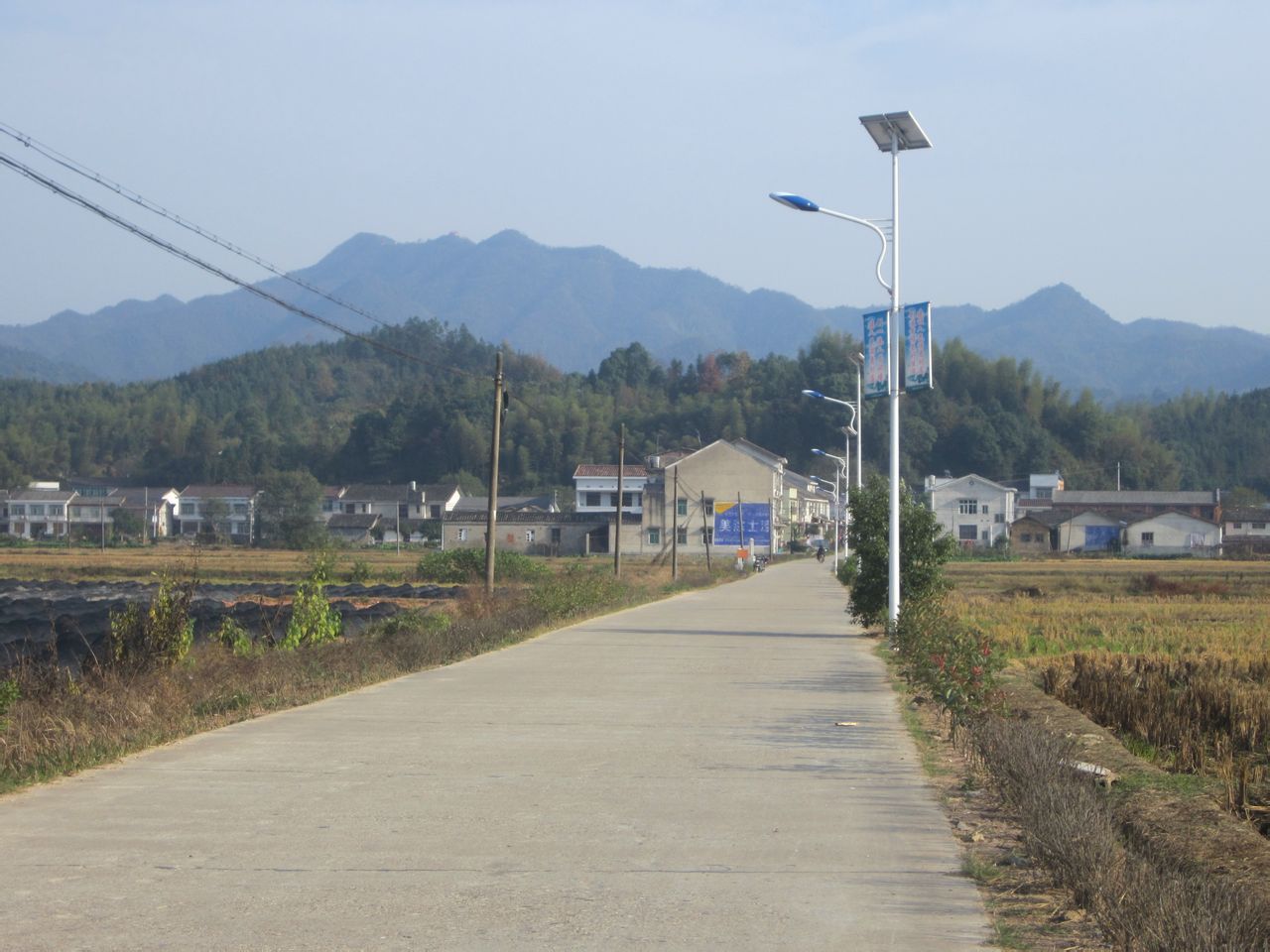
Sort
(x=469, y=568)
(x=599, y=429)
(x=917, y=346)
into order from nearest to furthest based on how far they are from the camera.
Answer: (x=917, y=346) → (x=469, y=568) → (x=599, y=429)

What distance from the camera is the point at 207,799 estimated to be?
8156 millimetres

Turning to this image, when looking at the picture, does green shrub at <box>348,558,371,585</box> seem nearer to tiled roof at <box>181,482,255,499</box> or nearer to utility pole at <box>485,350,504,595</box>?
utility pole at <box>485,350,504,595</box>

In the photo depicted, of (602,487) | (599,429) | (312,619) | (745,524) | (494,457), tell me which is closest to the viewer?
(312,619)

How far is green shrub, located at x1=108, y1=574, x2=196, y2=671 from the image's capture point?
42.2 ft

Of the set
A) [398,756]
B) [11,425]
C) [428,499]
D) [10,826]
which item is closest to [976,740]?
[398,756]

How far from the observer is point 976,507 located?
355 feet

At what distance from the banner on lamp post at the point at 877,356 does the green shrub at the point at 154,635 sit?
13.0 meters

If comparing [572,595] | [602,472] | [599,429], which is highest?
[599,429]

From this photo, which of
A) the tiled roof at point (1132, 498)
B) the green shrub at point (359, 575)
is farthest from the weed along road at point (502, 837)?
the tiled roof at point (1132, 498)

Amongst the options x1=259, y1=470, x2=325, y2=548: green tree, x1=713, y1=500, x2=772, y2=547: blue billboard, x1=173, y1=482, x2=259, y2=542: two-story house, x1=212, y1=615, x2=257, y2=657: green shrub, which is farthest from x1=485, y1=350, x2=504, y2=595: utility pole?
x1=173, y1=482, x2=259, y2=542: two-story house

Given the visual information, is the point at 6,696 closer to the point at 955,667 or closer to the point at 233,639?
the point at 955,667

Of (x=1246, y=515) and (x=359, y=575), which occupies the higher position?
(x=1246, y=515)

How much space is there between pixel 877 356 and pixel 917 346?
50.5 inches

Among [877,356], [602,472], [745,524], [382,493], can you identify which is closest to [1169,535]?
[745,524]
